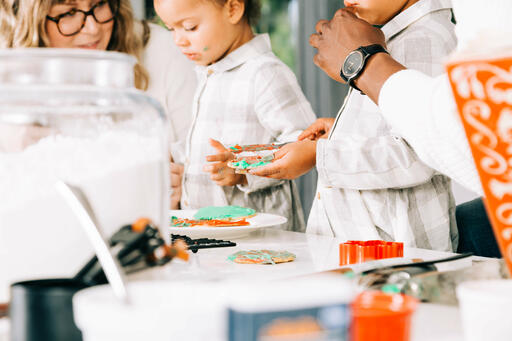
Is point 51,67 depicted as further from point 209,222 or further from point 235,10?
point 235,10

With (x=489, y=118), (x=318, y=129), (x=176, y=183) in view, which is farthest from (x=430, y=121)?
(x=176, y=183)

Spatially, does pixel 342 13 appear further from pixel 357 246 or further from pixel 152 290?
pixel 152 290

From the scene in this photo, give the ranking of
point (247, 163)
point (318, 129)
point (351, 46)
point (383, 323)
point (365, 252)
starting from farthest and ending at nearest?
point (318, 129)
point (247, 163)
point (351, 46)
point (365, 252)
point (383, 323)

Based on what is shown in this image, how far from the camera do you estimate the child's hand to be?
5.16 ft

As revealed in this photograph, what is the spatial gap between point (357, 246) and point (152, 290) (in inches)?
18.7

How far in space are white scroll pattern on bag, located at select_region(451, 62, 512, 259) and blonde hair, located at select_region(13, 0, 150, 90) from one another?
1.63 m

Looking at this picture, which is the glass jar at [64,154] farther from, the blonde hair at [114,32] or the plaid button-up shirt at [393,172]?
the blonde hair at [114,32]

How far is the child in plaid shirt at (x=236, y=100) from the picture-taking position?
1.81 meters

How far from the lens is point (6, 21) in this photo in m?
1.95

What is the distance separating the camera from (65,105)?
59cm

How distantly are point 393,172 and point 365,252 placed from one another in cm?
43

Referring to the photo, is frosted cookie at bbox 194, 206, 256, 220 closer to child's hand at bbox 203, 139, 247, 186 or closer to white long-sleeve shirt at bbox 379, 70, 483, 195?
child's hand at bbox 203, 139, 247, 186

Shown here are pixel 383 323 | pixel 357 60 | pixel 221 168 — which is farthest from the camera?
pixel 221 168

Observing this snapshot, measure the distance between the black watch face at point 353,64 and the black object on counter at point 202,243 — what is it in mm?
372
